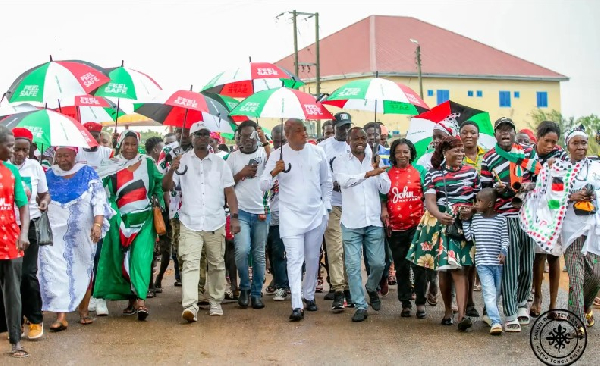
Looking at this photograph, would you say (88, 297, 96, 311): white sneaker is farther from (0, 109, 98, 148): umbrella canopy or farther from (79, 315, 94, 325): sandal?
(0, 109, 98, 148): umbrella canopy

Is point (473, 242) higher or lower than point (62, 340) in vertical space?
higher

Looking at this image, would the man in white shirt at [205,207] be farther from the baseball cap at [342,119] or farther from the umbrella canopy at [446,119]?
the umbrella canopy at [446,119]

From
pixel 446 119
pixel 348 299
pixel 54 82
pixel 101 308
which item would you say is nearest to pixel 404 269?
pixel 348 299

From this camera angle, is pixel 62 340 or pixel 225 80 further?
pixel 225 80

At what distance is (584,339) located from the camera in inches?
319

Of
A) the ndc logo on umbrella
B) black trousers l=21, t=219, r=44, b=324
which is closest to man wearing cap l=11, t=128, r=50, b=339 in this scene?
black trousers l=21, t=219, r=44, b=324

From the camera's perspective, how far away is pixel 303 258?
398 inches

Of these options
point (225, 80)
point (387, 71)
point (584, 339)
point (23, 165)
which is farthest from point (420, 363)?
point (387, 71)

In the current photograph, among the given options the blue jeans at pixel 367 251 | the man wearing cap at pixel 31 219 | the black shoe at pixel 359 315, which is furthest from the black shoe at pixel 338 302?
the man wearing cap at pixel 31 219

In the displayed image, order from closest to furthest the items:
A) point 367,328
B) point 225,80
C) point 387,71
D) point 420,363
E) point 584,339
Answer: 1. point 420,363
2. point 584,339
3. point 367,328
4. point 225,80
5. point 387,71

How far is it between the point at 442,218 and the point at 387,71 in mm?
46176

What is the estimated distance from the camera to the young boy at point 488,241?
348 inches

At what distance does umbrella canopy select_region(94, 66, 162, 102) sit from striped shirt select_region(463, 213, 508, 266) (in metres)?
4.19

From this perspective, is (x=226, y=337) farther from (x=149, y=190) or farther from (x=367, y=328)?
(x=149, y=190)
